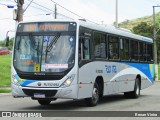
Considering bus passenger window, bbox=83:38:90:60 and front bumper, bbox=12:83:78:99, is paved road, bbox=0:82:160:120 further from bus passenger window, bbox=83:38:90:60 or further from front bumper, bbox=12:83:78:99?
bus passenger window, bbox=83:38:90:60

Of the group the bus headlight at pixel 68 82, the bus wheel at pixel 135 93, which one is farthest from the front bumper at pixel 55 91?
the bus wheel at pixel 135 93

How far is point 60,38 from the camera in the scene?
15.9 metres

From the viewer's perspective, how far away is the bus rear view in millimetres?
15453

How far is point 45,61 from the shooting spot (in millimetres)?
15680

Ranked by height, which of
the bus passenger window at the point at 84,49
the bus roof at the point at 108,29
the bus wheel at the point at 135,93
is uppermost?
the bus roof at the point at 108,29

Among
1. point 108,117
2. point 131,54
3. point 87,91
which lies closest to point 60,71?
point 87,91

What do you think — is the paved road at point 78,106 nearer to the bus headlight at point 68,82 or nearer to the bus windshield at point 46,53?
the bus headlight at point 68,82

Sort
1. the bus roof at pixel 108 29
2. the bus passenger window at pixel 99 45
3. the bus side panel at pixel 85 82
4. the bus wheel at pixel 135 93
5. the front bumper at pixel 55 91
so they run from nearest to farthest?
1. the front bumper at pixel 55 91
2. the bus side panel at pixel 85 82
3. the bus roof at pixel 108 29
4. the bus passenger window at pixel 99 45
5. the bus wheel at pixel 135 93

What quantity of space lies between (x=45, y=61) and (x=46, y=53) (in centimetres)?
27

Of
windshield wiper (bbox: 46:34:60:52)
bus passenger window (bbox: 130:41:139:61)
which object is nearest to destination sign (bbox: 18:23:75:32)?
windshield wiper (bbox: 46:34:60:52)

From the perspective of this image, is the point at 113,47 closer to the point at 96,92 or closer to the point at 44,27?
the point at 96,92

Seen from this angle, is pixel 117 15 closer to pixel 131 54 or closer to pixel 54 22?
pixel 131 54

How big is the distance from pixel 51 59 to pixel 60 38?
2.62 ft

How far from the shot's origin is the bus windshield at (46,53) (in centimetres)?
1559
